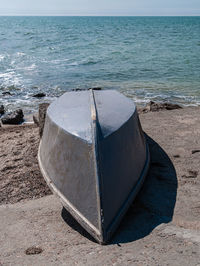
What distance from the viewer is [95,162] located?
4.23 m

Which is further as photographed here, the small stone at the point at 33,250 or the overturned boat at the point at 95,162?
the overturned boat at the point at 95,162

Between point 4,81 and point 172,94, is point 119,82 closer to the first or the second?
point 172,94

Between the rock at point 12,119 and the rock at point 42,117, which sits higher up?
the rock at point 42,117

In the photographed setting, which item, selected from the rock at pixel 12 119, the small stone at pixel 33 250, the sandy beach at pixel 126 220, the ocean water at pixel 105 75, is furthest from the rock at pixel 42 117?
the ocean water at pixel 105 75

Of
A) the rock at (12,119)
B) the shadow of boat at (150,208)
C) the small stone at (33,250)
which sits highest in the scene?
the shadow of boat at (150,208)

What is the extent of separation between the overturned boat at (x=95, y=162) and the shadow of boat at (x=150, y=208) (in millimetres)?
202

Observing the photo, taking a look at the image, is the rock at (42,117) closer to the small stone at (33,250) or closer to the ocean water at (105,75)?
the small stone at (33,250)

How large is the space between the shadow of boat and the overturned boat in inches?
8.0

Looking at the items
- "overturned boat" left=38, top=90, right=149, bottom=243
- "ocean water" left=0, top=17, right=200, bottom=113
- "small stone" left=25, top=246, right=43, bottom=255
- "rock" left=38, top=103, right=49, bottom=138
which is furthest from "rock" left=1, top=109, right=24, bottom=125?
"small stone" left=25, top=246, right=43, bottom=255

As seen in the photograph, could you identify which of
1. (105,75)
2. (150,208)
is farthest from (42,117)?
(105,75)

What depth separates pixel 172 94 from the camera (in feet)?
50.0

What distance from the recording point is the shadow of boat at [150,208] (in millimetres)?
4109

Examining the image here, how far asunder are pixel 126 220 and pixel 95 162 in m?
0.90

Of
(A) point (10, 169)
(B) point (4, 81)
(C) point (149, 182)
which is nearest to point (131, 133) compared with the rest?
(C) point (149, 182)
